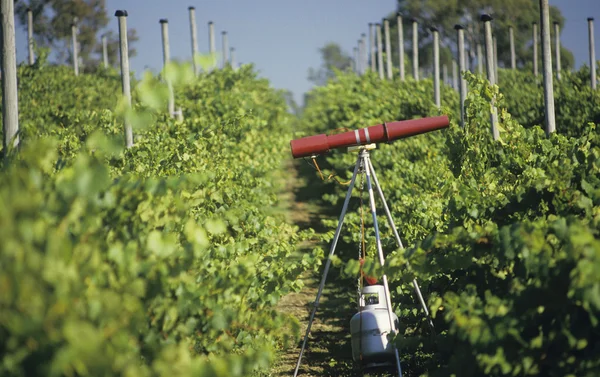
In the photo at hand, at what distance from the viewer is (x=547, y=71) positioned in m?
9.44

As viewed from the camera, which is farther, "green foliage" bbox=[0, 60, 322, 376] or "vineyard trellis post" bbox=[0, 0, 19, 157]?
"vineyard trellis post" bbox=[0, 0, 19, 157]

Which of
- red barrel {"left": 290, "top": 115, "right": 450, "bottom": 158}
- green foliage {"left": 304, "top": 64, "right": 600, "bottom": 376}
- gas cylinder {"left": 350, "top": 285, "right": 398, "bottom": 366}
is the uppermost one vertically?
red barrel {"left": 290, "top": 115, "right": 450, "bottom": 158}

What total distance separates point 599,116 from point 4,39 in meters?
11.5

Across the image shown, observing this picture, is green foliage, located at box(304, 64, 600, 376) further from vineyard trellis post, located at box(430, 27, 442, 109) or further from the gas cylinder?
vineyard trellis post, located at box(430, 27, 442, 109)

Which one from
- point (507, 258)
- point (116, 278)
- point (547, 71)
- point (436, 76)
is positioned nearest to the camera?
point (116, 278)

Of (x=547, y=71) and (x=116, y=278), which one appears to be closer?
(x=116, y=278)

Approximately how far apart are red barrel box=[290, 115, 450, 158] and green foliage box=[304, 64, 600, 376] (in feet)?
Answer: 1.78

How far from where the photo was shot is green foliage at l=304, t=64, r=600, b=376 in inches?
128

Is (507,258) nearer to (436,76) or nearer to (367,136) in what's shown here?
(367,136)

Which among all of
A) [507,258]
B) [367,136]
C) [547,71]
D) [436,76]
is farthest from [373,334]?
[436,76]

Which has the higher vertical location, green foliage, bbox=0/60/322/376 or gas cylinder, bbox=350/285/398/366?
green foliage, bbox=0/60/322/376

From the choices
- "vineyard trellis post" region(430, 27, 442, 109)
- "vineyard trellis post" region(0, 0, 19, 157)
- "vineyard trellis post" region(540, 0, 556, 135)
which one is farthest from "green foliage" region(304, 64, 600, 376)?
"vineyard trellis post" region(430, 27, 442, 109)

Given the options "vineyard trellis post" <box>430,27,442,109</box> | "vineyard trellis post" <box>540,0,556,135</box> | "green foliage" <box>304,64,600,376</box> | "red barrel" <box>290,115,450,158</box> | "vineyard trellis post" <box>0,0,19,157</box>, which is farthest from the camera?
"vineyard trellis post" <box>430,27,442,109</box>

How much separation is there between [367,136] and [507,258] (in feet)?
6.08
